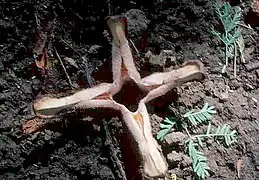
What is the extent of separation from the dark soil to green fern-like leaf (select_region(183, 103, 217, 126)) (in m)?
0.02

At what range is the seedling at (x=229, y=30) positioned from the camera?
1.33 m

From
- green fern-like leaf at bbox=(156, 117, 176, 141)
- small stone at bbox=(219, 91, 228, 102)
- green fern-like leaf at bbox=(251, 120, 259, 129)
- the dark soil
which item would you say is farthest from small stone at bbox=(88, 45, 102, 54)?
green fern-like leaf at bbox=(251, 120, 259, 129)

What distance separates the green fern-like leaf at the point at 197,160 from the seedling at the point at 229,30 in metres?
0.26

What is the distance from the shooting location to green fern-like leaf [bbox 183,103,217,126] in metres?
1.28

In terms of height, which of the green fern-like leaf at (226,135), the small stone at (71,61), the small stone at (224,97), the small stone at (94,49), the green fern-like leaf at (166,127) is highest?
the small stone at (94,49)

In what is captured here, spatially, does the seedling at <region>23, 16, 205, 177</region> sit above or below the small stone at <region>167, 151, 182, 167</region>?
above

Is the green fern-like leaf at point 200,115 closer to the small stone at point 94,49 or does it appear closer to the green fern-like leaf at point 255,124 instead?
the green fern-like leaf at point 255,124

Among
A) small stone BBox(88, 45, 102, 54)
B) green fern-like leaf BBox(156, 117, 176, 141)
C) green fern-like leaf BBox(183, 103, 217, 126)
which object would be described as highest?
small stone BBox(88, 45, 102, 54)

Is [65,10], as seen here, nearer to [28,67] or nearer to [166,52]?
[28,67]

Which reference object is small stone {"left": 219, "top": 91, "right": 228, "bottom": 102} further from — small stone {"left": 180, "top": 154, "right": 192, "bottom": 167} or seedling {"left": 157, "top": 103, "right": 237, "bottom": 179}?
small stone {"left": 180, "top": 154, "right": 192, "bottom": 167}

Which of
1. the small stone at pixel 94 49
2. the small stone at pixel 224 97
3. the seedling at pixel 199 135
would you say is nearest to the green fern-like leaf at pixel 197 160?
the seedling at pixel 199 135

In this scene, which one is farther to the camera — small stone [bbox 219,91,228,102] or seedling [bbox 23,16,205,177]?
small stone [bbox 219,91,228,102]

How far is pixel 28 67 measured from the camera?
1.24m

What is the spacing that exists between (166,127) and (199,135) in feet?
0.35
